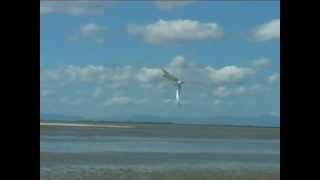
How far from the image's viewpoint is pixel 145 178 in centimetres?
1130
